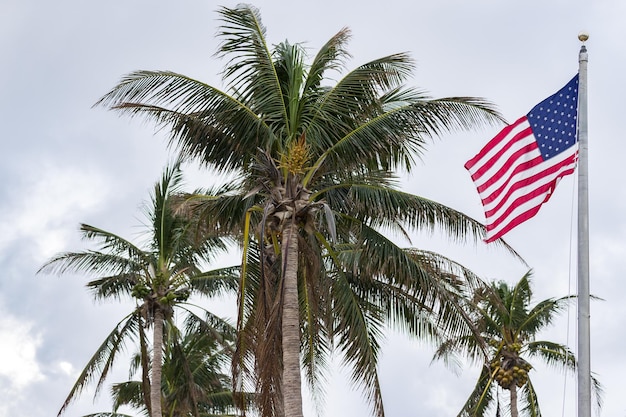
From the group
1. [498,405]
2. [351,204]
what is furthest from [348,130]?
[498,405]

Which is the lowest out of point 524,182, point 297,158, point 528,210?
point 528,210

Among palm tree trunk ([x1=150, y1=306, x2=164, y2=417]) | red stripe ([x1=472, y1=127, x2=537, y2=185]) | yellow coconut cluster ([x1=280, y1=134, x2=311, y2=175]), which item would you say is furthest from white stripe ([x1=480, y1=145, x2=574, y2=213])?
palm tree trunk ([x1=150, y1=306, x2=164, y2=417])

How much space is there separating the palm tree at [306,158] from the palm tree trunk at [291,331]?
0.23 ft

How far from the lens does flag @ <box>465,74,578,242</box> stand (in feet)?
50.1

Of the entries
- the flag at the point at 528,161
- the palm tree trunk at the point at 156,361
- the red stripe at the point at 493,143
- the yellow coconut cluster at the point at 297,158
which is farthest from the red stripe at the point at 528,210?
the palm tree trunk at the point at 156,361

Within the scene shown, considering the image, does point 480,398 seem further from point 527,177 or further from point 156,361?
point 527,177

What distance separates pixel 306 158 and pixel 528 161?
18.1 feet

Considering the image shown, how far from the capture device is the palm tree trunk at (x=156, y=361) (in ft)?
93.4

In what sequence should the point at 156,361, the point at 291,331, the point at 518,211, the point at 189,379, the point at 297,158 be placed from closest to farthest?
the point at 518,211, the point at 291,331, the point at 297,158, the point at 156,361, the point at 189,379

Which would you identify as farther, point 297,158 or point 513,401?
point 513,401

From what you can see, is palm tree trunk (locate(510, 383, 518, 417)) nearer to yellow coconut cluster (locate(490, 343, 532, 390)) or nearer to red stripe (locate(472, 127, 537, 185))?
yellow coconut cluster (locate(490, 343, 532, 390))

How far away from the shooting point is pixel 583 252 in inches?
563

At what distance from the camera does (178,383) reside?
34875 mm

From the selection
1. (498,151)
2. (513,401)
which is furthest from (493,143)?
(513,401)
